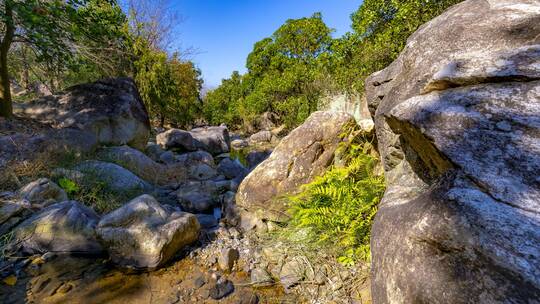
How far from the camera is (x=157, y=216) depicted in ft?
13.6

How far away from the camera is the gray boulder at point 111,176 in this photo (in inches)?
232

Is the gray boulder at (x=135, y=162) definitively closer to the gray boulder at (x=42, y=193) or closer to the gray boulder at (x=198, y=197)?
the gray boulder at (x=198, y=197)

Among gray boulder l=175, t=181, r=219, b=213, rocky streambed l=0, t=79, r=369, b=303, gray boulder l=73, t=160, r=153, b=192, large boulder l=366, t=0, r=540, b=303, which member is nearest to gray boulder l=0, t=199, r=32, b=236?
rocky streambed l=0, t=79, r=369, b=303

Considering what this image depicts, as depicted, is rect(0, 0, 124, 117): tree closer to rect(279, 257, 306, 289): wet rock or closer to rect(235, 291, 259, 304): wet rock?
rect(235, 291, 259, 304): wet rock

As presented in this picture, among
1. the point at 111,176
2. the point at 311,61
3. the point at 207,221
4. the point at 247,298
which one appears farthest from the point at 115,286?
the point at 311,61

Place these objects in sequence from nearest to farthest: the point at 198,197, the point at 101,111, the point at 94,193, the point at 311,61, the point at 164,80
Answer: the point at 94,193 < the point at 198,197 < the point at 101,111 < the point at 311,61 < the point at 164,80

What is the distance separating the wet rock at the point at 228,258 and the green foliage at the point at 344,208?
934mm

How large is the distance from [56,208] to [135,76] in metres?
13.3

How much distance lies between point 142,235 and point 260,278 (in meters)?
1.65

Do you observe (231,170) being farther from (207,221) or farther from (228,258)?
(228,258)

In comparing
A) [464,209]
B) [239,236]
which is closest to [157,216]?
[239,236]

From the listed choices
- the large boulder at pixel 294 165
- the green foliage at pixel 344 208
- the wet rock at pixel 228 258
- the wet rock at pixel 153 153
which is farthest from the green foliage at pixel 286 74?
the wet rock at pixel 228 258

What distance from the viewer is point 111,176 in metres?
6.14

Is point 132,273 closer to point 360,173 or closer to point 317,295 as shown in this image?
point 317,295
